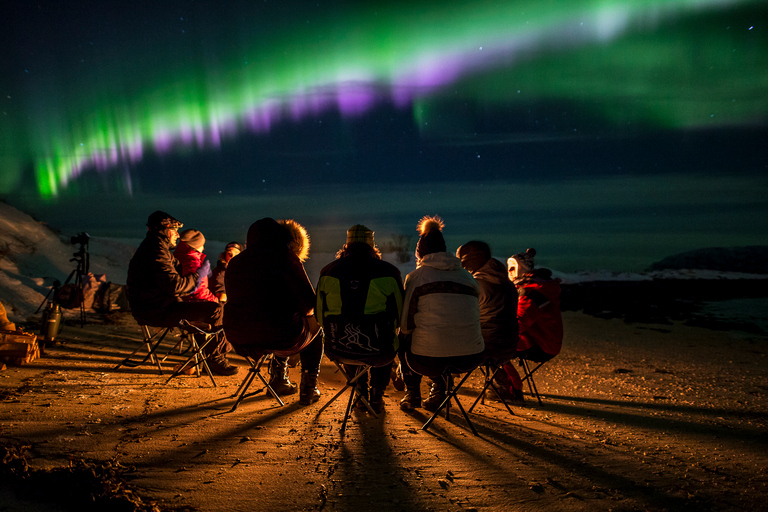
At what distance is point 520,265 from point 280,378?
2755mm

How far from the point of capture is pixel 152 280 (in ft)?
15.8

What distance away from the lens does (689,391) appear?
213 inches

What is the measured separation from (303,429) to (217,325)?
2027mm

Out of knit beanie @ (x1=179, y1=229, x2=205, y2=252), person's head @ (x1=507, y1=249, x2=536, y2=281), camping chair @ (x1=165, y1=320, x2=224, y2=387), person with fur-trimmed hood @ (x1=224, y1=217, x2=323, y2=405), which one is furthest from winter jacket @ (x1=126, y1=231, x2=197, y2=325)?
person's head @ (x1=507, y1=249, x2=536, y2=281)

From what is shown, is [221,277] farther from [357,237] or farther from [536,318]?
[536,318]

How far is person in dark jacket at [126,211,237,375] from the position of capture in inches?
189

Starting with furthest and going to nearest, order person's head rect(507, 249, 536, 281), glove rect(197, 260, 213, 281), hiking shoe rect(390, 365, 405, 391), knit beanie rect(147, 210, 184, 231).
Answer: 1. glove rect(197, 260, 213, 281)
2. hiking shoe rect(390, 365, 405, 391)
3. knit beanie rect(147, 210, 184, 231)
4. person's head rect(507, 249, 536, 281)

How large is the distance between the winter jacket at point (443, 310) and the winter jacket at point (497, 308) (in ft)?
1.46

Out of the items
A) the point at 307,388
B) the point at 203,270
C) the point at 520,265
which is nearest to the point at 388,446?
the point at 307,388

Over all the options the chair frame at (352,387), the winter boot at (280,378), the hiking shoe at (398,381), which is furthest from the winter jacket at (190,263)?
the hiking shoe at (398,381)

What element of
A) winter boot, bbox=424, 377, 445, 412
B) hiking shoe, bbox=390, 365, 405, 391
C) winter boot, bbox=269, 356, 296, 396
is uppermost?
winter boot, bbox=269, 356, 296, 396

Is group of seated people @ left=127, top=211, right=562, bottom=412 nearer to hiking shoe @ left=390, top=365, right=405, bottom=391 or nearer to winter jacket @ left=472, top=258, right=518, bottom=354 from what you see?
winter jacket @ left=472, top=258, right=518, bottom=354

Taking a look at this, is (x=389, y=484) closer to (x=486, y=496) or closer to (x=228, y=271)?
(x=486, y=496)

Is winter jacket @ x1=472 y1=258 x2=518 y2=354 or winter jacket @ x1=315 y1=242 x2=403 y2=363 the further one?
winter jacket @ x1=472 y1=258 x2=518 y2=354
